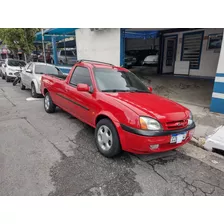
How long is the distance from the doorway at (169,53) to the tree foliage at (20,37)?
10.1m

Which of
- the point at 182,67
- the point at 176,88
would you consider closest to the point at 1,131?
the point at 176,88

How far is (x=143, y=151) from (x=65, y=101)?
2.64 metres

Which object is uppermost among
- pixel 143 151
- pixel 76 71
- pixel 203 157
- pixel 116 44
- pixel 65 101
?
pixel 116 44

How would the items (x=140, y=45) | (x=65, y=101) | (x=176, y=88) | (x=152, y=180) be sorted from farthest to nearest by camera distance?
(x=140, y=45)
(x=176, y=88)
(x=65, y=101)
(x=152, y=180)

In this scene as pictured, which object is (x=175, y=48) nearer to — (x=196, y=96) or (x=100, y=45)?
(x=100, y=45)

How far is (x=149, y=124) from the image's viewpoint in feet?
9.06

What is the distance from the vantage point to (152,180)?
2.74m

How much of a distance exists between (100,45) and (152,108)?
7625mm

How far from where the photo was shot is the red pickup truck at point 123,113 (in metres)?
2.77

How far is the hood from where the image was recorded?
2.83 metres

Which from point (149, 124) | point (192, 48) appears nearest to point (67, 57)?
point (192, 48)

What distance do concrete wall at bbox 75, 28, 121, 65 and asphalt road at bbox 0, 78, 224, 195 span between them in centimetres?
570

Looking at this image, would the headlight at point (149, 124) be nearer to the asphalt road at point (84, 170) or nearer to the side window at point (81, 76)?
the asphalt road at point (84, 170)

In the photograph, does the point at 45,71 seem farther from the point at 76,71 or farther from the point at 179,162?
the point at 179,162
